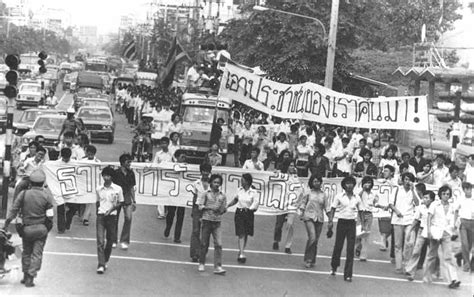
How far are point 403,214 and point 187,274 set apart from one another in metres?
3.88

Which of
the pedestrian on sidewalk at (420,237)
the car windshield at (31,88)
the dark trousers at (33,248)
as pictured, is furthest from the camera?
the car windshield at (31,88)

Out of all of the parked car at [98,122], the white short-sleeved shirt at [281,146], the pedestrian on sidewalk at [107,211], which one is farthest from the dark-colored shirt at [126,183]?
the parked car at [98,122]

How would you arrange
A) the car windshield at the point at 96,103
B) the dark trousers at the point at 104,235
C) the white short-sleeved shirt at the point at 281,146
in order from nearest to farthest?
the dark trousers at the point at 104,235 < the white short-sleeved shirt at the point at 281,146 < the car windshield at the point at 96,103

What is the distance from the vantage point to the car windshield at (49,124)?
94.2 feet

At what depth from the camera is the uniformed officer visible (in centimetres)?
1158

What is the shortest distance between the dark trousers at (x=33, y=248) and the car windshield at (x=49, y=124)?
56.9 ft

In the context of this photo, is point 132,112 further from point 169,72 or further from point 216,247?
point 216,247

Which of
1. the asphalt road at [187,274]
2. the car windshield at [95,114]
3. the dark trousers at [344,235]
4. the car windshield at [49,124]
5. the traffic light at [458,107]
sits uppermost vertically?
the traffic light at [458,107]

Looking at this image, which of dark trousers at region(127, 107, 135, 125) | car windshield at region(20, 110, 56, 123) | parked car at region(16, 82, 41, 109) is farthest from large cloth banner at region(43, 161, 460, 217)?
parked car at region(16, 82, 41, 109)

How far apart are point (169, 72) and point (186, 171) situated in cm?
3539

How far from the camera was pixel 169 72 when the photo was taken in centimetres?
5141

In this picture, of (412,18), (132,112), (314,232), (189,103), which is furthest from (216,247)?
(412,18)

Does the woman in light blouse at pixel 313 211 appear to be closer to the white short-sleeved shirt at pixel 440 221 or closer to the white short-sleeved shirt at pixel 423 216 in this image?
the white short-sleeved shirt at pixel 423 216

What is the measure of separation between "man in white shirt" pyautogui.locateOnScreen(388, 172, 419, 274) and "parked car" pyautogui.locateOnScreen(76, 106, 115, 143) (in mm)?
21344
